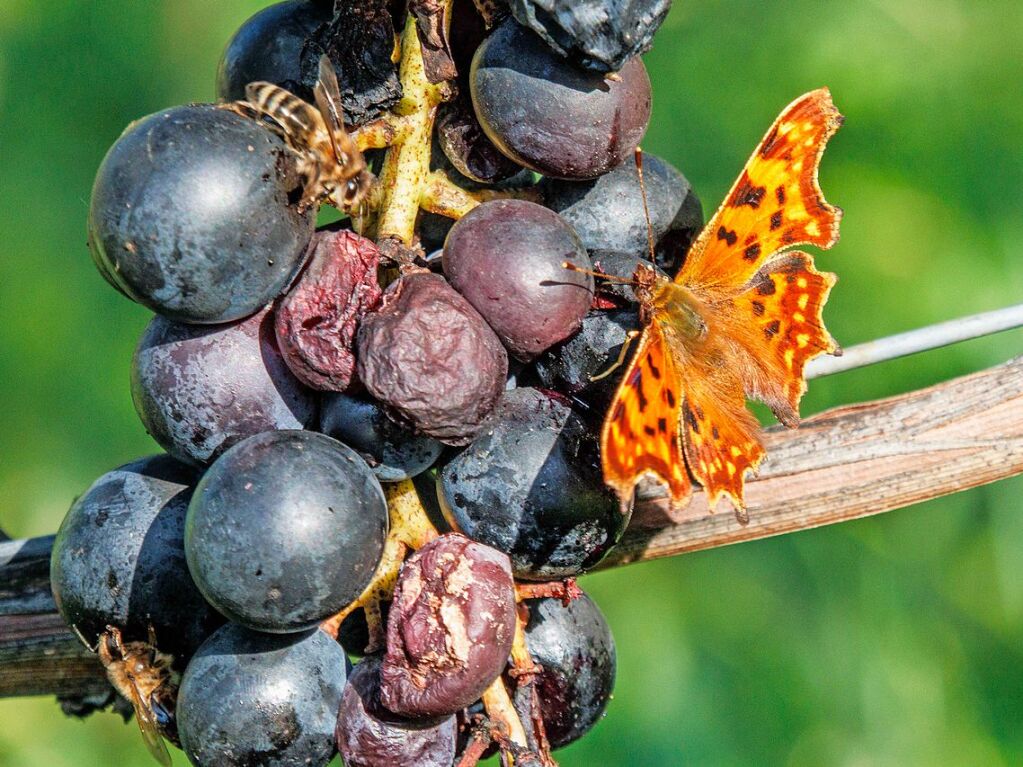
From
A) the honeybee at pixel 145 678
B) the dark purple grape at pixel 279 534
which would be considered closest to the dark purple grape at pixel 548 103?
the dark purple grape at pixel 279 534

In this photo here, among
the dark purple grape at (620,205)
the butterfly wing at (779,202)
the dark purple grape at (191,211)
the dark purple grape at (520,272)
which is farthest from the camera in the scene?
the butterfly wing at (779,202)

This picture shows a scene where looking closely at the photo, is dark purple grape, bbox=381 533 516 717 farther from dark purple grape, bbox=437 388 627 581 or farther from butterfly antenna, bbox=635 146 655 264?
butterfly antenna, bbox=635 146 655 264

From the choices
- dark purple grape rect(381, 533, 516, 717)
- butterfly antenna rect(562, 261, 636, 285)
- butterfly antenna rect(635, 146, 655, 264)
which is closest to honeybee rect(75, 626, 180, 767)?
dark purple grape rect(381, 533, 516, 717)

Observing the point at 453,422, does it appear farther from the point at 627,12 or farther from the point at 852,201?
the point at 852,201

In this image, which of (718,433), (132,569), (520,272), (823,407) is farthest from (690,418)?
(823,407)

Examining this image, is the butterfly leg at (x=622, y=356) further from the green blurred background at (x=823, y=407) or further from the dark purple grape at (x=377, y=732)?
the green blurred background at (x=823, y=407)

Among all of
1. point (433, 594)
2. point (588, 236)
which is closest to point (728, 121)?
point (588, 236)

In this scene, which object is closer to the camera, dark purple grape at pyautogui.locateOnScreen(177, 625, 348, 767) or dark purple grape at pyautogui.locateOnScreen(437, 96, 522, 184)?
dark purple grape at pyautogui.locateOnScreen(177, 625, 348, 767)
